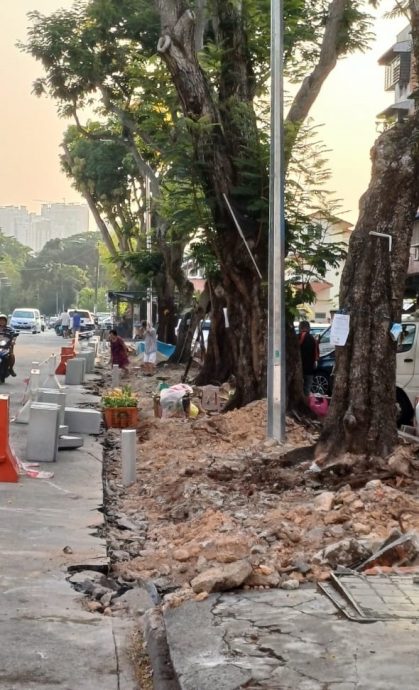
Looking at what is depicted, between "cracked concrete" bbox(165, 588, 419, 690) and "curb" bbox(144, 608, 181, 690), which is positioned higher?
"cracked concrete" bbox(165, 588, 419, 690)

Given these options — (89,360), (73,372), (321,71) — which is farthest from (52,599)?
(89,360)

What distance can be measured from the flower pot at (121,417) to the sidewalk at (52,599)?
5982 millimetres

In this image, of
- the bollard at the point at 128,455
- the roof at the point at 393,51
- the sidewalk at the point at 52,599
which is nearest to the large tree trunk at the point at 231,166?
the bollard at the point at 128,455

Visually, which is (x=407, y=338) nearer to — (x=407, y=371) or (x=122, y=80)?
(x=407, y=371)

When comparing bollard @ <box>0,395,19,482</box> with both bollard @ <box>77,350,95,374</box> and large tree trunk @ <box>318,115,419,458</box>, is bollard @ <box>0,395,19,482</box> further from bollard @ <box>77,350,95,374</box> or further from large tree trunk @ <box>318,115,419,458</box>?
bollard @ <box>77,350,95,374</box>

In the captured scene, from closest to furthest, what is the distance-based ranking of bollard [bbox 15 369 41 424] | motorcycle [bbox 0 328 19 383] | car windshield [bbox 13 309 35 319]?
bollard [bbox 15 369 41 424] → motorcycle [bbox 0 328 19 383] → car windshield [bbox 13 309 35 319]

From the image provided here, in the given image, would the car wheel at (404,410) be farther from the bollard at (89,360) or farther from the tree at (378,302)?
the bollard at (89,360)

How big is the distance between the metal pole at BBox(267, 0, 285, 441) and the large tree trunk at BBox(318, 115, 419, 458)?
2755 mm

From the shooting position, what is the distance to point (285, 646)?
5531 millimetres

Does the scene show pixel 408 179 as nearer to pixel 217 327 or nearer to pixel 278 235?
pixel 278 235

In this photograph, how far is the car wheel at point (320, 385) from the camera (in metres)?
21.0

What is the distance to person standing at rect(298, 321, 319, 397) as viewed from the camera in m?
20.1

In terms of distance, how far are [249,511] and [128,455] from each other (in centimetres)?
275

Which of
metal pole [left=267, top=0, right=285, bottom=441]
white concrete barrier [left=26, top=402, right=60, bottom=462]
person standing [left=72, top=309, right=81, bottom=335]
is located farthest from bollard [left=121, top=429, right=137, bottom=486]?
person standing [left=72, top=309, right=81, bottom=335]
